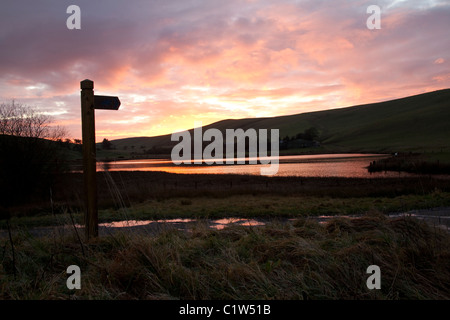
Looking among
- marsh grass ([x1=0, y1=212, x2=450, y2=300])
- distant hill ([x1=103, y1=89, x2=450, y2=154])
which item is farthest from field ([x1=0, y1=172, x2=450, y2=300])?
distant hill ([x1=103, y1=89, x2=450, y2=154])

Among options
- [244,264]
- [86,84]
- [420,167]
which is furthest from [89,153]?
[420,167]

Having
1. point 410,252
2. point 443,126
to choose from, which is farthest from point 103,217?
point 443,126

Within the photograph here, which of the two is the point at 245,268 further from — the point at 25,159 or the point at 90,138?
the point at 25,159

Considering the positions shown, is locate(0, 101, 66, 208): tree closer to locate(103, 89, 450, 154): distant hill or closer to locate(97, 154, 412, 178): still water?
locate(97, 154, 412, 178): still water

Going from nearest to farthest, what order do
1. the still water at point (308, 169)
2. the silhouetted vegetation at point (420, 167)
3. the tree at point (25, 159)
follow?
the tree at point (25, 159) < the silhouetted vegetation at point (420, 167) < the still water at point (308, 169)

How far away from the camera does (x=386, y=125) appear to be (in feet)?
413

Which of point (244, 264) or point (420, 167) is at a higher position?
point (244, 264)

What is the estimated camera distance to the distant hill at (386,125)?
315ft

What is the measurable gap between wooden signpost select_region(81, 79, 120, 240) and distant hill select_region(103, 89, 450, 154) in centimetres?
8192

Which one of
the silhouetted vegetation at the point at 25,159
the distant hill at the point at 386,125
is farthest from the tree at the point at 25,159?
the distant hill at the point at 386,125

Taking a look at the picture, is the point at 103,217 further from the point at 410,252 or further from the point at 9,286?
the point at 410,252

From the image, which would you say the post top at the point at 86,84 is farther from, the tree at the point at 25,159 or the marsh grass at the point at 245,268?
the tree at the point at 25,159

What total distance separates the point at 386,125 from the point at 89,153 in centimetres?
13892
